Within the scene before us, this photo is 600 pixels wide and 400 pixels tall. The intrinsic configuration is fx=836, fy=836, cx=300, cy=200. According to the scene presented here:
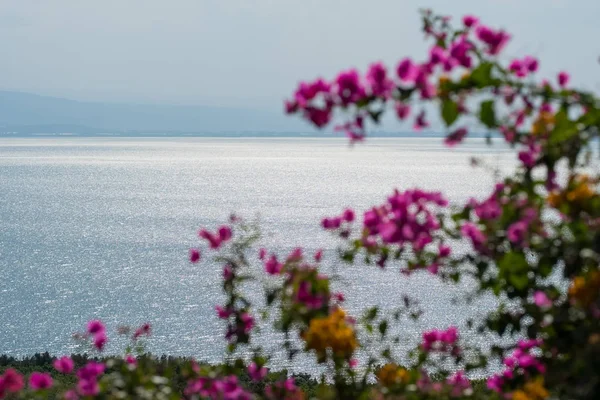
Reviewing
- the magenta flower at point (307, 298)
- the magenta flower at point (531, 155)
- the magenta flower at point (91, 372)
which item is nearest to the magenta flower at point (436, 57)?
the magenta flower at point (531, 155)

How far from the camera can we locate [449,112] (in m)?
3.43

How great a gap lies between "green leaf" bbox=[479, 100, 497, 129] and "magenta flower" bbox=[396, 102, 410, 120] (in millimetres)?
321

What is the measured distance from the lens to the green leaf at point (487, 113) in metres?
3.46

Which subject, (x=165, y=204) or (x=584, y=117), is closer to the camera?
(x=584, y=117)

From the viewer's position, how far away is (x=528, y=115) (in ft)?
14.0

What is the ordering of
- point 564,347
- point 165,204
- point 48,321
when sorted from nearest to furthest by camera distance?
point 564,347
point 48,321
point 165,204

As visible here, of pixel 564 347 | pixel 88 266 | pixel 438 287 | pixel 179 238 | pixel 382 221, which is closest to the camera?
pixel 564 347

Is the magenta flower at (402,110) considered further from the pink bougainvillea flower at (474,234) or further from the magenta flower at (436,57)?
the pink bougainvillea flower at (474,234)

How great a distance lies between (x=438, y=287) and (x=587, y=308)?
123ft

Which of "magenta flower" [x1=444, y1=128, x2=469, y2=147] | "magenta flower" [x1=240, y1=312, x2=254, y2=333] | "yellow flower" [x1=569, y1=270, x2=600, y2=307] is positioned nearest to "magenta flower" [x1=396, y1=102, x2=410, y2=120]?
"magenta flower" [x1=444, y1=128, x2=469, y2=147]

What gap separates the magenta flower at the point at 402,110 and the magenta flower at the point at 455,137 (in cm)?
25

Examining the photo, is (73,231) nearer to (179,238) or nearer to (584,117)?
(179,238)

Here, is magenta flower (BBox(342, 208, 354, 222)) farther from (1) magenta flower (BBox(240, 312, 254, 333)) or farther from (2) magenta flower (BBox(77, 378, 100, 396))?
(2) magenta flower (BBox(77, 378, 100, 396))

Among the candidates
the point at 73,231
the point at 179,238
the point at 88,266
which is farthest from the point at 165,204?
the point at 88,266
